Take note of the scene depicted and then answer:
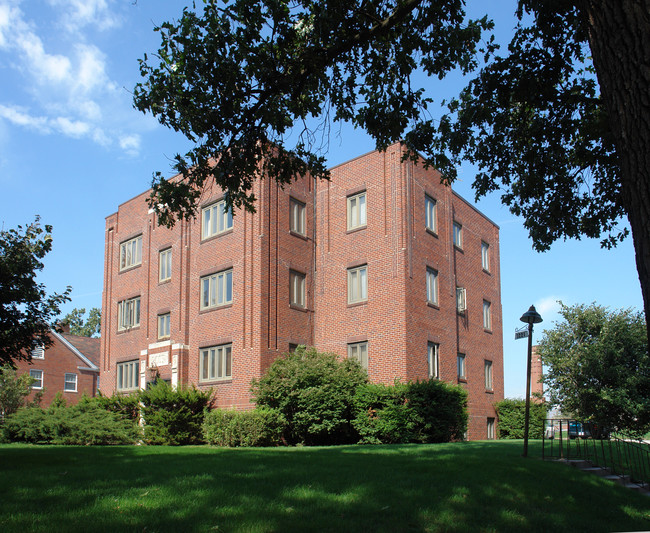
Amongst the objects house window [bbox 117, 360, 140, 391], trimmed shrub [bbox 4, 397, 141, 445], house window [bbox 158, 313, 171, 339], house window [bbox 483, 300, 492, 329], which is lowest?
trimmed shrub [bbox 4, 397, 141, 445]

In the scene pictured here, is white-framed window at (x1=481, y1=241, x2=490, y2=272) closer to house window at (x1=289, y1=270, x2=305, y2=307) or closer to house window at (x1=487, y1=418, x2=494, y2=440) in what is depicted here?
house window at (x1=487, y1=418, x2=494, y2=440)

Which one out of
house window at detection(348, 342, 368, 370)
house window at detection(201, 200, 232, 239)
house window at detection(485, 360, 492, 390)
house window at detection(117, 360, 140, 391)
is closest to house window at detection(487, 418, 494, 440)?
house window at detection(485, 360, 492, 390)

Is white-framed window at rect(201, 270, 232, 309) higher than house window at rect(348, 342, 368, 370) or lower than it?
higher

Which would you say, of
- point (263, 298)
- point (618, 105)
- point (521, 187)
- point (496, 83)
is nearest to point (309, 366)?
point (263, 298)

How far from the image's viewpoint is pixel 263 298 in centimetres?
2470

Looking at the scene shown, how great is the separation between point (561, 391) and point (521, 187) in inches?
695

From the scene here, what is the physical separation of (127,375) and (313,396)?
13.9 m

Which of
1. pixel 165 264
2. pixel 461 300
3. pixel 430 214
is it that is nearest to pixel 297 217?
pixel 430 214

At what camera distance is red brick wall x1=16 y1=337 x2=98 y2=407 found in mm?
49625

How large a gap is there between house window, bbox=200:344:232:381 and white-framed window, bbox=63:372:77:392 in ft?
98.3

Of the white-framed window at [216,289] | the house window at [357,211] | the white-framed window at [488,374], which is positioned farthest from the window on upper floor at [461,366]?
the white-framed window at [216,289]

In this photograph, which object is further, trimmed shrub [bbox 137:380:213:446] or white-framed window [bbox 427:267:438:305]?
white-framed window [bbox 427:267:438:305]

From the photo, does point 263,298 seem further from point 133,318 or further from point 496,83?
point 496,83

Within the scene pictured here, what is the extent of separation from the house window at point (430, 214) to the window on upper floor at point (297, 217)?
5353mm
